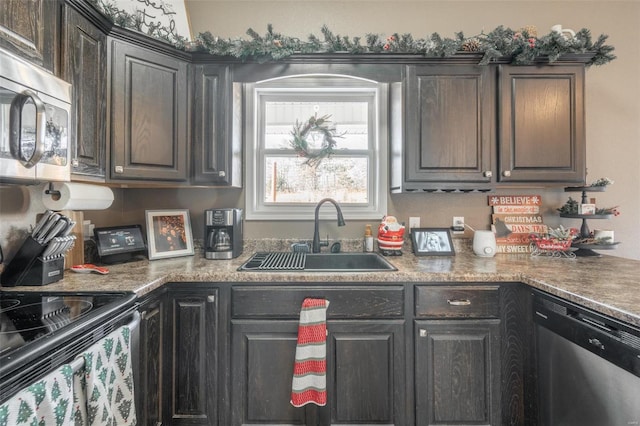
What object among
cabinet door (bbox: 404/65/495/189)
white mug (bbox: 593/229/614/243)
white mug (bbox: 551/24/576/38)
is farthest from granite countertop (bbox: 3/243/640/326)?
white mug (bbox: 551/24/576/38)

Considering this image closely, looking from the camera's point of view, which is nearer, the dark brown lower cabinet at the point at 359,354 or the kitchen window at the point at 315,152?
the dark brown lower cabinet at the point at 359,354

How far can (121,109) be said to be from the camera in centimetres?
161

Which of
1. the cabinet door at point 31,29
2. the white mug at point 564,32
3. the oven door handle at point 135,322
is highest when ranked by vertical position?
the white mug at point 564,32

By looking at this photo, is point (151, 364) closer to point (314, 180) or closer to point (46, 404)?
point (46, 404)

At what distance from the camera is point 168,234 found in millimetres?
1976

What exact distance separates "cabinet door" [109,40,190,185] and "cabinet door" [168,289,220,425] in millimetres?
807

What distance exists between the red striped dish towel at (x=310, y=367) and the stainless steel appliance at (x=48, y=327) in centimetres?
73

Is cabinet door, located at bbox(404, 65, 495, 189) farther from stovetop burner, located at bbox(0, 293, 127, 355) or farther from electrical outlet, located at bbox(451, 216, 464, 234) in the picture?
stovetop burner, located at bbox(0, 293, 127, 355)

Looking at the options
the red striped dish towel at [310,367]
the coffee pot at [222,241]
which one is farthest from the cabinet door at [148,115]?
the red striped dish towel at [310,367]

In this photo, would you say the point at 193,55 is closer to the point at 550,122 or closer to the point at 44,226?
the point at 44,226

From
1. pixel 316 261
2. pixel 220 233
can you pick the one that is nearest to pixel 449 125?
pixel 316 261

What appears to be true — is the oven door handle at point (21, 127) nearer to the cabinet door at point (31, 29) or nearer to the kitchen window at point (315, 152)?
the cabinet door at point (31, 29)

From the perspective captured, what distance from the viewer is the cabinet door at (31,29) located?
3.57 ft

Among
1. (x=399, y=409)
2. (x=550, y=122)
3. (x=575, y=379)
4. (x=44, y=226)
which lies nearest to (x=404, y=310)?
(x=399, y=409)
